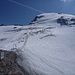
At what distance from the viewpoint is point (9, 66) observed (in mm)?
Result: 7191

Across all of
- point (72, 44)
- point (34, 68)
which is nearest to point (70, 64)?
point (34, 68)

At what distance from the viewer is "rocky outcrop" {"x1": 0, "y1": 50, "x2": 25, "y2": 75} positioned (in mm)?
6727

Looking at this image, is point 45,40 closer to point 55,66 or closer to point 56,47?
point 56,47

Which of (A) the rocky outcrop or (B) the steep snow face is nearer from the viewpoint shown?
(A) the rocky outcrop

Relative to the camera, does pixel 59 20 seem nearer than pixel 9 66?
No

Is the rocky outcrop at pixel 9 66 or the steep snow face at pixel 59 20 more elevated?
the steep snow face at pixel 59 20

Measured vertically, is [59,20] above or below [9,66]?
above

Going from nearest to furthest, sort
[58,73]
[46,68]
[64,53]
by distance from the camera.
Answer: [58,73] < [46,68] < [64,53]

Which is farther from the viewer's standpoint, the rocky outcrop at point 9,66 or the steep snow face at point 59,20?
the steep snow face at point 59,20

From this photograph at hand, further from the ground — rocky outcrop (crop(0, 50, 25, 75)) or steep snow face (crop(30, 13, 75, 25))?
steep snow face (crop(30, 13, 75, 25))

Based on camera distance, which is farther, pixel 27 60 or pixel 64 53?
pixel 64 53

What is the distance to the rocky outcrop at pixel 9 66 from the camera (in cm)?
673

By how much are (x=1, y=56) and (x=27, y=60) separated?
180 cm

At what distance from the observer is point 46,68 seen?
738cm
